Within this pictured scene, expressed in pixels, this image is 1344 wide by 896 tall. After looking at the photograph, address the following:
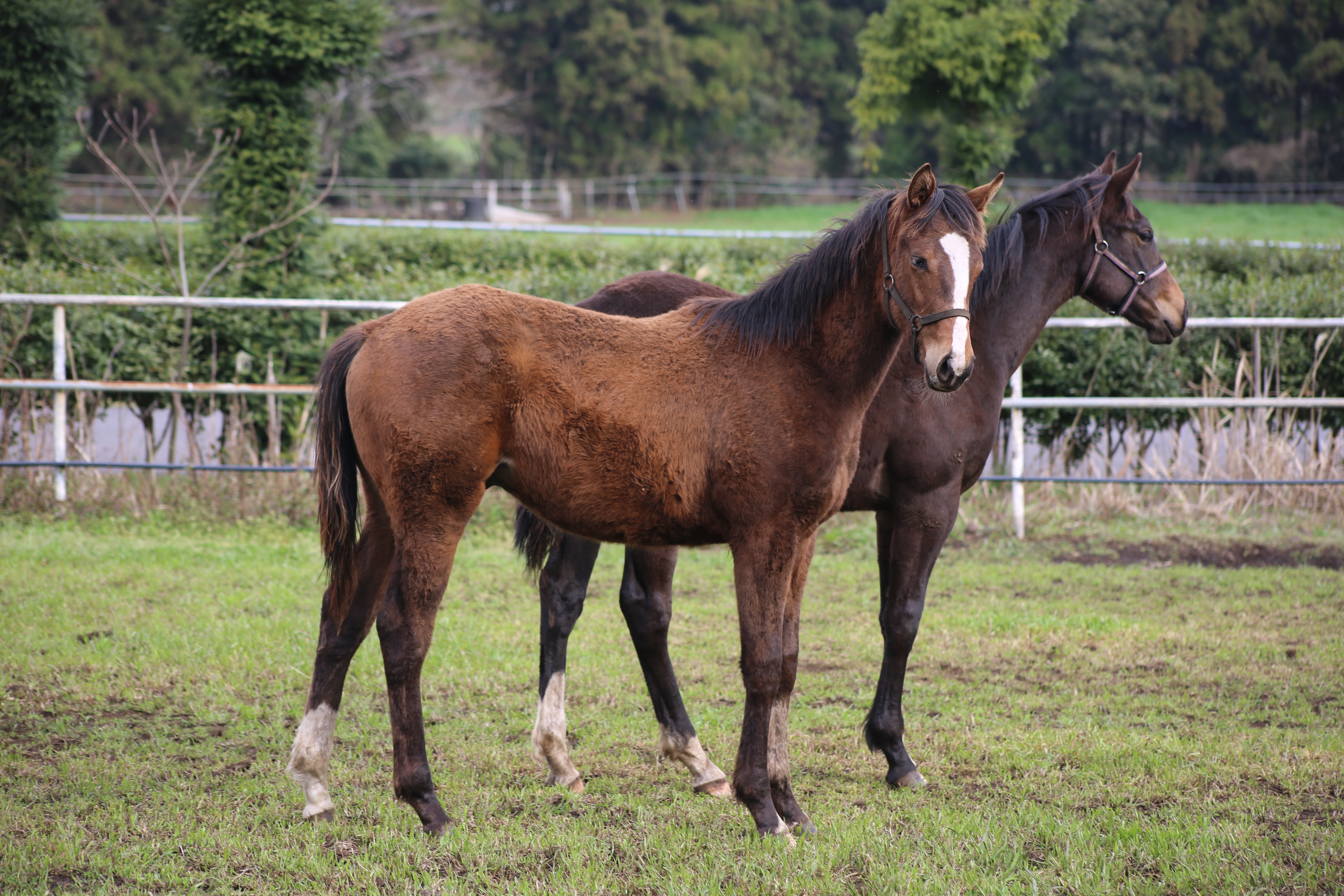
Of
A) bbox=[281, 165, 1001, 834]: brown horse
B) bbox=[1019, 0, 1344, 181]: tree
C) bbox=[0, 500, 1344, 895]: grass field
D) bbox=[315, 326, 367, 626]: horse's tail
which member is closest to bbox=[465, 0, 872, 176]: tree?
bbox=[1019, 0, 1344, 181]: tree

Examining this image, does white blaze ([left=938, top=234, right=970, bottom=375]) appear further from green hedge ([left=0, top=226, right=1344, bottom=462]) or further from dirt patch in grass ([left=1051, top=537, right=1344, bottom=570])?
green hedge ([left=0, top=226, right=1344, bottom=462])

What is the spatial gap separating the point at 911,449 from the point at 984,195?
1.19 meters

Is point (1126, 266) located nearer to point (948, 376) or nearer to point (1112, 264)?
point (1112, 264)

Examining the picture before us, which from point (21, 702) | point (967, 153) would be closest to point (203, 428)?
point (21, 702)

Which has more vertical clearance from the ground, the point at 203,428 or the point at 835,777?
the point at 203,428

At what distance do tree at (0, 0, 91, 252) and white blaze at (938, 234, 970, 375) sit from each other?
12493 millimetres

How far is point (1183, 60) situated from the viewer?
34094 mm

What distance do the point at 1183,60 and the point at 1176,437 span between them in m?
31.6

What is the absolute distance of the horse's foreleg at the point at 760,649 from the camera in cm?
330

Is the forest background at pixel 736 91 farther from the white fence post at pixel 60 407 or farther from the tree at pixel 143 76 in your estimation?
the white fence post at pixel 60 407

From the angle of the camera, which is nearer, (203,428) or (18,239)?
(203,428)

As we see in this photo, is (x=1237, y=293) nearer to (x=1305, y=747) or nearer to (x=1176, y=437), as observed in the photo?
(x=1176, y=437)

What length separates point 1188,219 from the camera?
1145 inches

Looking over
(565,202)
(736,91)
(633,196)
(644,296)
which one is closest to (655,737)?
(644,296)
